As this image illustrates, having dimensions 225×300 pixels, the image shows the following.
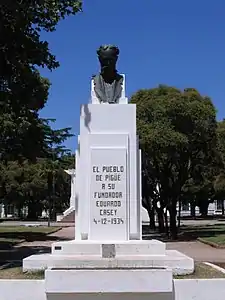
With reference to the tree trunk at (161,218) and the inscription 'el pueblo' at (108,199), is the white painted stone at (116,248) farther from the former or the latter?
the tree trunk at (161,218)

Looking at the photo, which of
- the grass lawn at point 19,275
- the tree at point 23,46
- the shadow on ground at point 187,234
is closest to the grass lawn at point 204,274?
the grass lawn at point 19,275

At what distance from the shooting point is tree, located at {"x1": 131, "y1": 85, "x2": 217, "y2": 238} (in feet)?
94.6

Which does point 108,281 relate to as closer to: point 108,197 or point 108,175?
point 108,197

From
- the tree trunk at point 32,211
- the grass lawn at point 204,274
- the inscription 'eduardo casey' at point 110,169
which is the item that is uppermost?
the inscription 'eduardo casey' at point 110,169

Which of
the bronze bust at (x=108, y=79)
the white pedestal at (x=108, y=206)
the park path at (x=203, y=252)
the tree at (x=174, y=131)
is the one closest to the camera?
the white pedestal at (x=108, y=206)

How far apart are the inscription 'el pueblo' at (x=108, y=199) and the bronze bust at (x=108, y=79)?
1.76 metres

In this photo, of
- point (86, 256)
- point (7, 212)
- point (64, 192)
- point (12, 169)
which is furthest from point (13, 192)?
point (86, 256)

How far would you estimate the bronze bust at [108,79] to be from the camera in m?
12.6

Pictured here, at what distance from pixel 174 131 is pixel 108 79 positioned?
1670 cm

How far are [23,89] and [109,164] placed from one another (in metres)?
5.00

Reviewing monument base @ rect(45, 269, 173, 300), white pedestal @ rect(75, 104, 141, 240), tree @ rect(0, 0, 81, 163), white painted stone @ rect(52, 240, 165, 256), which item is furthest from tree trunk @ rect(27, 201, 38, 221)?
monument base @ rect(45, 269, 173, 300)

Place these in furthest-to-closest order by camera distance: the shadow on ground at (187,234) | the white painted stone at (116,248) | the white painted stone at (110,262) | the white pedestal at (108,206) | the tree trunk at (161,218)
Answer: the tree trunk at (161,218) < the shadow on ground at (187,234) < the white painted stone at (116,248) < the white pedestal at (108,206) < the white painted stone at (110,262)

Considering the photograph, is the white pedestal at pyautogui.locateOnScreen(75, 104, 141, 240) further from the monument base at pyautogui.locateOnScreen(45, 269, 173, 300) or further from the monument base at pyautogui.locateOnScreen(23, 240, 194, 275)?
the monument base at pyautogui.locateOnScreen(45, 269, 173, 300)

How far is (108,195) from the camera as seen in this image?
11.8 meters
